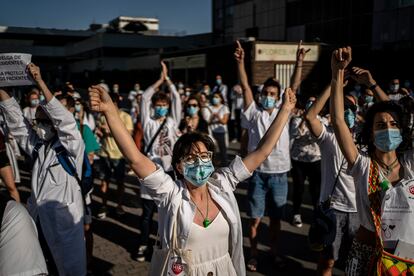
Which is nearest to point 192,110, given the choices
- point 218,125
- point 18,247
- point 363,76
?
point 218,125

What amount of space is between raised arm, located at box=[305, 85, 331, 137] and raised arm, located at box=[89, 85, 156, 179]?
156 centimetres

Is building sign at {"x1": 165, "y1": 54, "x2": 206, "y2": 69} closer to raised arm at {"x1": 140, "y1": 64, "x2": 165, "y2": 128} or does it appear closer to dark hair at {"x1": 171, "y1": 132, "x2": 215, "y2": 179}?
raised arm at {"x1": 140, "y1": 64, "x2": 165, "y2": 128}

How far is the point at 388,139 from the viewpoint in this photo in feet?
8.55

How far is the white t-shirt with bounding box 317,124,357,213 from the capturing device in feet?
11.6

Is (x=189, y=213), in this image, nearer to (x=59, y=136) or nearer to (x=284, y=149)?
(x=59, y=136)

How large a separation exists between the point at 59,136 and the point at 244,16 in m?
31.8

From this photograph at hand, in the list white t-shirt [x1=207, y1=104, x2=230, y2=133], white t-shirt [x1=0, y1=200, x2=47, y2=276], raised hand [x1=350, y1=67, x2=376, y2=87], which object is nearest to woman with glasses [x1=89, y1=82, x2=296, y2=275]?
white t-shirt [x1=0, y1=200, x2=47, y2=276]

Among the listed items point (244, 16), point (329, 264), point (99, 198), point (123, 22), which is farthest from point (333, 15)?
point (123, 22)

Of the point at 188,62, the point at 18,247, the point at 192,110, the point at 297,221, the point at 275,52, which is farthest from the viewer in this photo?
the point at 188,62

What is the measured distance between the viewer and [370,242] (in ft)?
8.37

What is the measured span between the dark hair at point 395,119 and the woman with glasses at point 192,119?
11.1ft

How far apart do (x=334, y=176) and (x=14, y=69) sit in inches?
117

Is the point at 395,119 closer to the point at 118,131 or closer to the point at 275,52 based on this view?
the point at 118,131

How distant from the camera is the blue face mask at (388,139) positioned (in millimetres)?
2609
